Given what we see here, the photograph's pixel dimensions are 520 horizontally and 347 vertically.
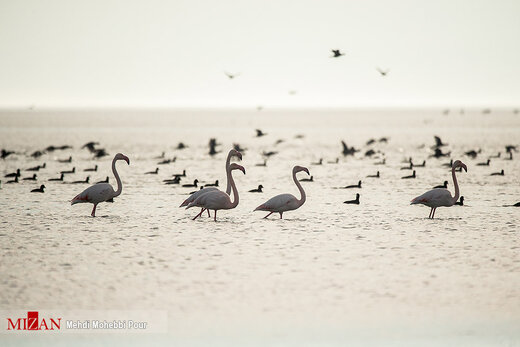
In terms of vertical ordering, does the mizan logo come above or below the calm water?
below

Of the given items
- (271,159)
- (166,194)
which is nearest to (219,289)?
(166,194)

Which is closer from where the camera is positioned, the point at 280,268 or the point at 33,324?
the point at 33,324

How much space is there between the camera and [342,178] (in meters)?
33.9

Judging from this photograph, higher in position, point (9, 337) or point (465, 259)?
point (465, 259)

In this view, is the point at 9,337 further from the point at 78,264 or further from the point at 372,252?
the point at 372,252

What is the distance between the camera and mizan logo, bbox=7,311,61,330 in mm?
11133

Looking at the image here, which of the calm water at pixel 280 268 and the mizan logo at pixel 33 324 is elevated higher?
the calm water at pixel 280 268

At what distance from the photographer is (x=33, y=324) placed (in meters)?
11.2

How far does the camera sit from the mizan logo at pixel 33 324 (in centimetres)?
1113

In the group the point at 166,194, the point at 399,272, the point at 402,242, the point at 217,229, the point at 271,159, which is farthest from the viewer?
the point at 271,159

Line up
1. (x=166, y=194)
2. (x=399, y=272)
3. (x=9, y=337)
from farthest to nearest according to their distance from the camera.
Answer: (x=166, y=194) < (x=399, y=272) < (x=9, y=337)

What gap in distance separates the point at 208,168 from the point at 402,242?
79.9ft

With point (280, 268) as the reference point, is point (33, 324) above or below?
below

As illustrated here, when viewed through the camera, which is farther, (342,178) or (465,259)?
(342,178)
